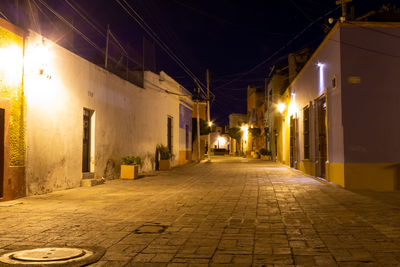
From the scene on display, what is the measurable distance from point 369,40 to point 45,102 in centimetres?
906

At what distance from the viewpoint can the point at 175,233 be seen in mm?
5355

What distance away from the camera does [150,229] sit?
18.4ft

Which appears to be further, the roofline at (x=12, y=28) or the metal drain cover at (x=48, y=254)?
the roofline at (x=12, y=28)

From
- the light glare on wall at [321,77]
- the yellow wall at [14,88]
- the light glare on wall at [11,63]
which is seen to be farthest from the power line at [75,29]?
the light glare on wall at [321,77]

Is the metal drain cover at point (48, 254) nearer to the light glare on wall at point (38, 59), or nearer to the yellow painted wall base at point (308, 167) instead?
the light glare on wall at point (38, 59)

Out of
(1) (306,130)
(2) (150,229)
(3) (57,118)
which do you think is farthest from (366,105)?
(3) (57,118)

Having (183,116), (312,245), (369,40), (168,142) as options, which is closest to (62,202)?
(312,245)

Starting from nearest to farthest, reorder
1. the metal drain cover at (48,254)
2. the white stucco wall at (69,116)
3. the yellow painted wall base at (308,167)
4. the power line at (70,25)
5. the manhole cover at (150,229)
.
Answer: the metal drain cover at (48,254) < the manhole cover at (150,229) < the white stucco wall at (69,116) < the power line at (70,25) < the yellow painted wall base at (308,167)

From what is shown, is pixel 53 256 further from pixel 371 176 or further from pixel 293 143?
pixel 293 143

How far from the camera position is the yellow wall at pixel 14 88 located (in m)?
8.48

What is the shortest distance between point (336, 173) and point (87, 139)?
7.99 metres

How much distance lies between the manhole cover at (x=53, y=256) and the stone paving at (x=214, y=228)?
0.62 feet

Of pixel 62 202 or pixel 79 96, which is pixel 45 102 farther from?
pixel 62 202

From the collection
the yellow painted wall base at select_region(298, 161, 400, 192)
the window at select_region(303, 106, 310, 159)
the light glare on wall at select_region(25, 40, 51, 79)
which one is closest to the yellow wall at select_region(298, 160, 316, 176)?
the window at select_region(303, 106, 310, 159)
